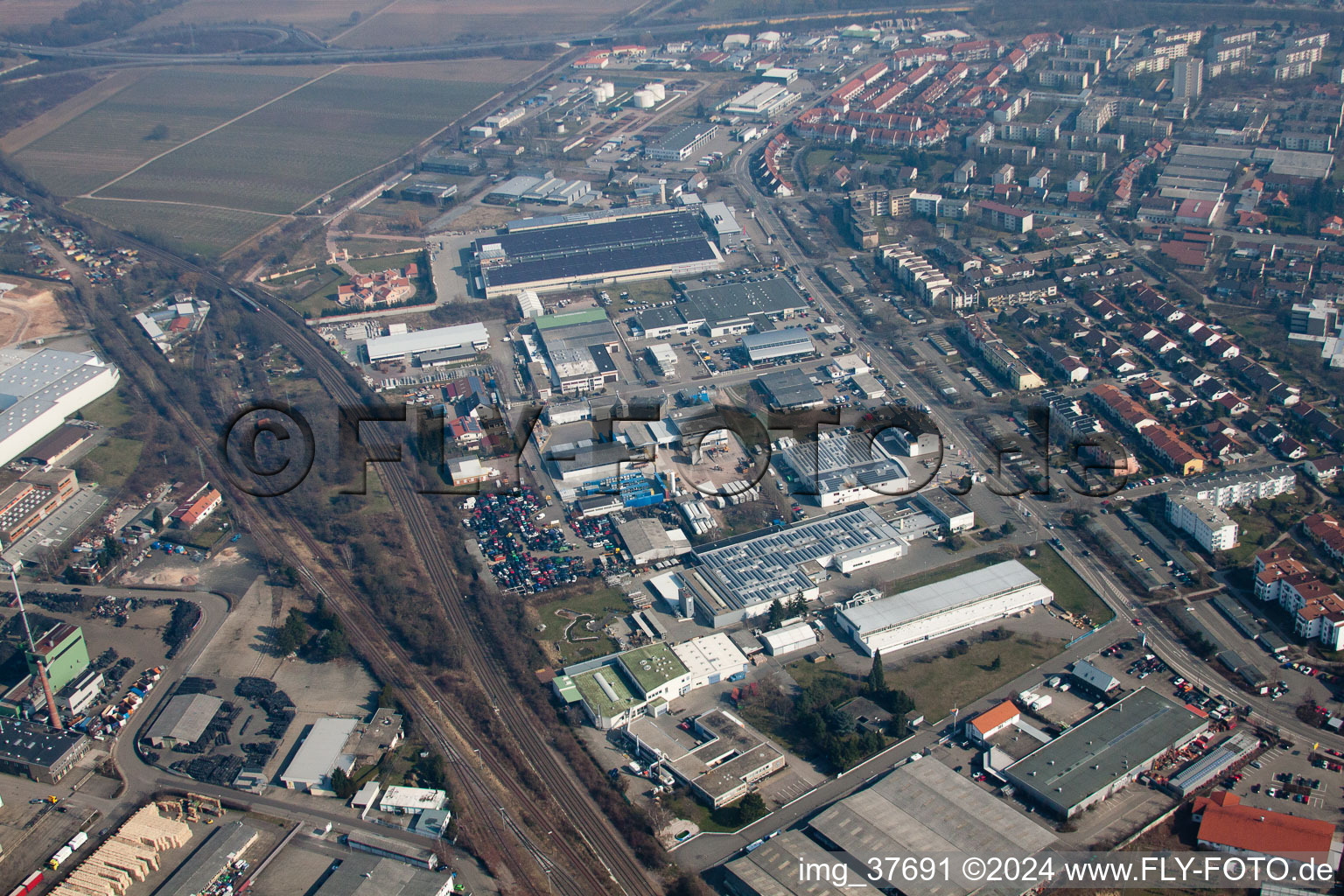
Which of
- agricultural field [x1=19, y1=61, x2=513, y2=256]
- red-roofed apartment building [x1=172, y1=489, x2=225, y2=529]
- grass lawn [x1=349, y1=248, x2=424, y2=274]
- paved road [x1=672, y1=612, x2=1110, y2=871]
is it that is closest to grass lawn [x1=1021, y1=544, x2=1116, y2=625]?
paved road [x1=672, y1=612, x2=1110, y2=871]

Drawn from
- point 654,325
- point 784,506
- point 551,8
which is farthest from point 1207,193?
point 551,8

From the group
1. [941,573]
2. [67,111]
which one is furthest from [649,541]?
[67,111]

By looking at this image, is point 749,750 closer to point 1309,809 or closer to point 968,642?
point 968,642

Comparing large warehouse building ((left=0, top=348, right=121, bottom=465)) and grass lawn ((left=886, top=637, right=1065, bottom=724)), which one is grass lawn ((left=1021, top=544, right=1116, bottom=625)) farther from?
large warehouse building ((left=0, top=348, right=121, bottom=465))

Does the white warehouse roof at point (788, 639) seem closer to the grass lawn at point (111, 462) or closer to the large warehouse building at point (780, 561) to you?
the large warehouse building at point (780, 561)

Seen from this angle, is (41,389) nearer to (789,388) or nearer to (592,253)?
(592,253)

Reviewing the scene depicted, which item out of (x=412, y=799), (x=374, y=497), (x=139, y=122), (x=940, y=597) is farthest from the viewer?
(x=139, y=122)
